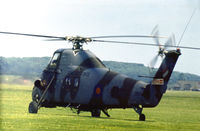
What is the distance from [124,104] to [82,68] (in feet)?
14.4

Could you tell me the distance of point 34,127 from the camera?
27.0 m

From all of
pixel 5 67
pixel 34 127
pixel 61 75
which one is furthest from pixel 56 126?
pixel 61 75

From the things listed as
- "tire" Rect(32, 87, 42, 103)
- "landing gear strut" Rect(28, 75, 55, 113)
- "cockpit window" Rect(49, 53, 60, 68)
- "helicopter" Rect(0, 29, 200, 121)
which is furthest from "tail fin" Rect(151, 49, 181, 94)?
"tire" Rect(32, 87, 42, 103)

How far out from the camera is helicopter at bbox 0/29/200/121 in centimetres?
3388

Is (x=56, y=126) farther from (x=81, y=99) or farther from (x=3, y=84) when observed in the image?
(x=81, y=99)

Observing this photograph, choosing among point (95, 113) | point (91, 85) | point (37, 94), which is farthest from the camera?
point (37, 94)

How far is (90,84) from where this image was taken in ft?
117

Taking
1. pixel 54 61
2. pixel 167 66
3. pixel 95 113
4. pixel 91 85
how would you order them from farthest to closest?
pixel 95 113 < pixel 54 61 < pixel 91 85 < pixel 167 66

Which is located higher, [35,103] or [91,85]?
[91,85]

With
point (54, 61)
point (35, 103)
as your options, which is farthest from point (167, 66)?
point (35, 103)

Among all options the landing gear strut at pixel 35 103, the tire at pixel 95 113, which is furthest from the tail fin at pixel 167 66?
the landing gear strut at pixel 35 103

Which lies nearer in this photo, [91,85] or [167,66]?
[167,66]

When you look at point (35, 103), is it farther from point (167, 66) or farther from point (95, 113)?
point (167, 66)

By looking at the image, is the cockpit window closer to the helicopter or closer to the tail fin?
the helicopter
